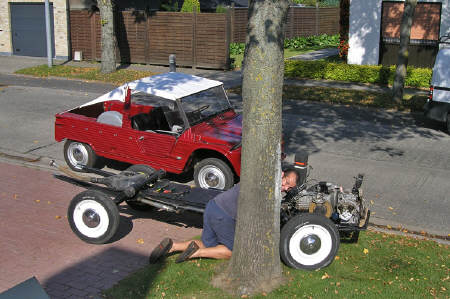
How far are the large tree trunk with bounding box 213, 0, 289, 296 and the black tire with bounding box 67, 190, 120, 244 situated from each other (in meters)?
1.80

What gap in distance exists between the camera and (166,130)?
987cm

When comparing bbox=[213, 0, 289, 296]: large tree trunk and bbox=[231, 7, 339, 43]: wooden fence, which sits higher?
bbox=[231, 7, 339, 43]: wooden fence

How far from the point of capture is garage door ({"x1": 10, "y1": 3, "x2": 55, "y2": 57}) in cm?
2628

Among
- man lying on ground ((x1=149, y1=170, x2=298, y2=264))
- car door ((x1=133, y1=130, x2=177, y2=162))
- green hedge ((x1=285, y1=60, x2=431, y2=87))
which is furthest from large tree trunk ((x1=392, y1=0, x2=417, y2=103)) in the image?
man lying on ground ((x1=149, y1=170, x2=298, y2=264))

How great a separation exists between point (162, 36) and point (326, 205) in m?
17.5

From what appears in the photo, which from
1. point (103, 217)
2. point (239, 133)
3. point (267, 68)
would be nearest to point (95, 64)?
point (239, 133)

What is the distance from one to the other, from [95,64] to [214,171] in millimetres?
16101

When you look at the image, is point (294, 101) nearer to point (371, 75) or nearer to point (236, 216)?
point (371, 75)

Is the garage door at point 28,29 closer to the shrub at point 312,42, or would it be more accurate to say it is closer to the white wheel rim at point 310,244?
the shrub at point 312,42

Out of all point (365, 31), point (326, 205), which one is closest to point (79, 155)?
point (326, 205)

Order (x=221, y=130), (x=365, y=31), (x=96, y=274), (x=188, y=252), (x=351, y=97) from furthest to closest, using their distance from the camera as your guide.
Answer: (x=365, y=31)
(x=351, y=97)
(x=221, y=130)
(x=96, y=274)
(x=188, y=252)

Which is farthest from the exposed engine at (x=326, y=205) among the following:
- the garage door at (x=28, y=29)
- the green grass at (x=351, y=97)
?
the garage door at (x=28, y=29)

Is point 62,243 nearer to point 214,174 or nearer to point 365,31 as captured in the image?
point 214,174

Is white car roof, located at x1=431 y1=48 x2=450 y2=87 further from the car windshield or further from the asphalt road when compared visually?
the car windshield
